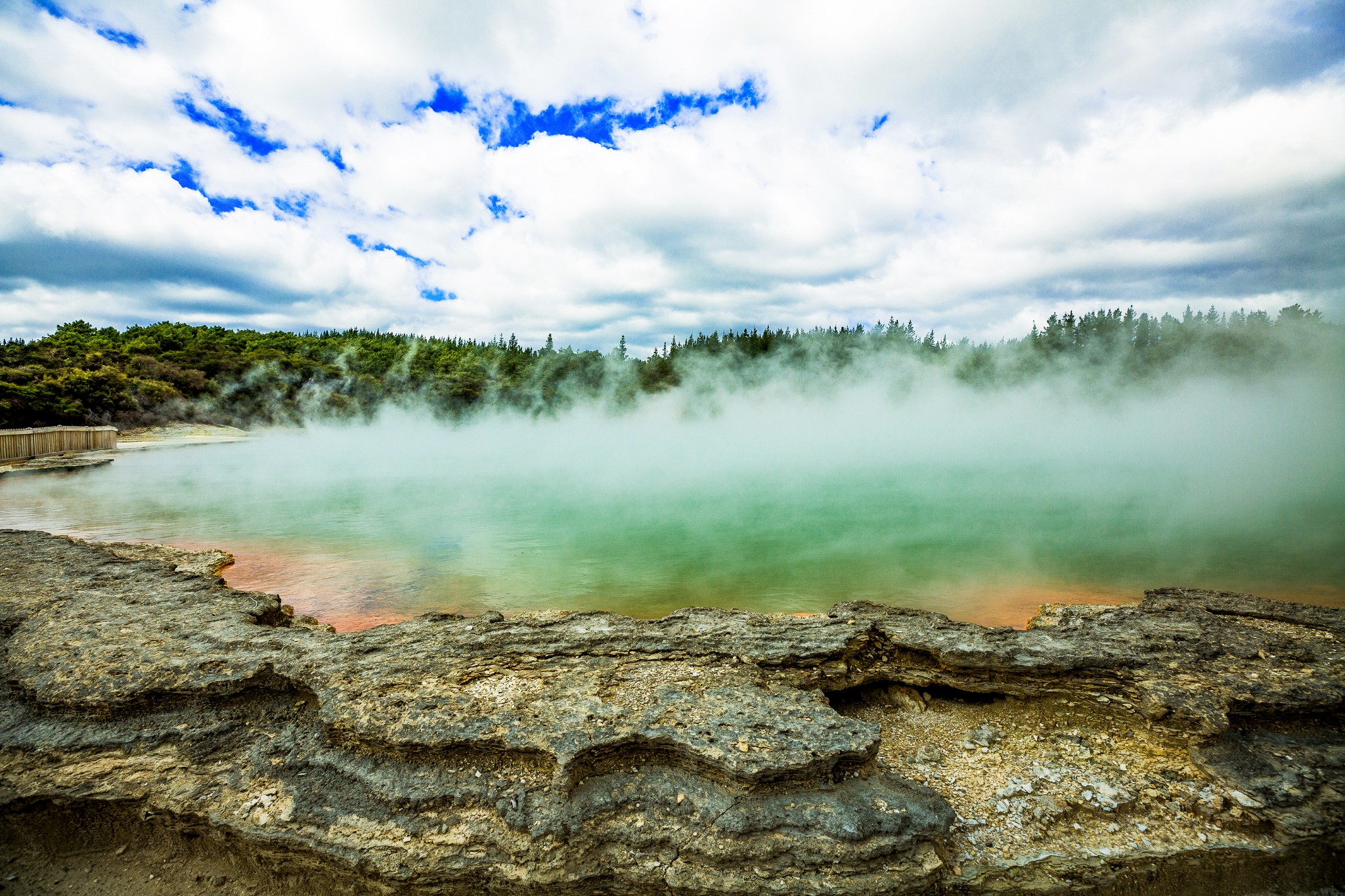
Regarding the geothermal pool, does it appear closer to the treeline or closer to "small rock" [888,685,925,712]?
"small rock" [888,685,925,712]

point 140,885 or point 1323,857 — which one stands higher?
point 1323,857

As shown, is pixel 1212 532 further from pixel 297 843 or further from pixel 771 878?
pixel 297 843

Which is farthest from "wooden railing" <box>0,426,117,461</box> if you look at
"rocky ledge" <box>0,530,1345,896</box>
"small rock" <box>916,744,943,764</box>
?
"small rock" <box>916,744,943,764</box>

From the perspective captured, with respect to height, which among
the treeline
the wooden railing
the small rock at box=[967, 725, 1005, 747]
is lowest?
the small rock at box=[967, 725, 1005, 747]

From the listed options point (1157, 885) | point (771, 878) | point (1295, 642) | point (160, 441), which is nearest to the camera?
point (771, 878)

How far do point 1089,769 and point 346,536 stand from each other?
33.8 feet

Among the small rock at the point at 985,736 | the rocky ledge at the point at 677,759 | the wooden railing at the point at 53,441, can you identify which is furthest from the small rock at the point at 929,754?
the wooden railing at the point at 53,441

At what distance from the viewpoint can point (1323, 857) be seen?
7.87ft

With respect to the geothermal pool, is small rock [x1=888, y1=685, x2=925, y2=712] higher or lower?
higher

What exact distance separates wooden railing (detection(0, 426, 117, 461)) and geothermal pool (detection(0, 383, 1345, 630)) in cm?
193

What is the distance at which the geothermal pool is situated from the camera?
728 centimetres

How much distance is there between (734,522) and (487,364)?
48.2 m

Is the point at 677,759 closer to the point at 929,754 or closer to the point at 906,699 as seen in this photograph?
the point at 929,754

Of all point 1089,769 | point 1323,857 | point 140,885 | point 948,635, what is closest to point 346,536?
point 140,885
